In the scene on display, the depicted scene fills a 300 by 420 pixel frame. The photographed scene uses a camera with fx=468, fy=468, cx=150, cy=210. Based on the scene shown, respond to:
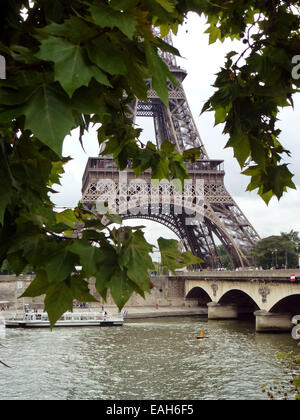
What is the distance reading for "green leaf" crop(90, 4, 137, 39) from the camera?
4.41 feet

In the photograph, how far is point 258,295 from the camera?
36281 millimetres

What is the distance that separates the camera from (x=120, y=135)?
282 cm

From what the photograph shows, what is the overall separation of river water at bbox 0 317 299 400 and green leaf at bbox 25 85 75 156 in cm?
1613

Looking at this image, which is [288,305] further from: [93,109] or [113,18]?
[113,18]

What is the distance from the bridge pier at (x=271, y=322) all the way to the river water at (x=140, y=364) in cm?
103

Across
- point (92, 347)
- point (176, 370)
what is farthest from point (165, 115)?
point (176, 370)

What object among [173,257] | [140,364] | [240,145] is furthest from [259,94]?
[140,364]

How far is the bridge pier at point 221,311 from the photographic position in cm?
4444

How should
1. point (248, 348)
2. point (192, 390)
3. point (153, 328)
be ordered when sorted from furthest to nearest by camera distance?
point (153, 328), point (248, 348), point (192, 390)

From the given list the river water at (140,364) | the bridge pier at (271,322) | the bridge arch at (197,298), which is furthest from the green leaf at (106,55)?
the bridge arch at (197,298)

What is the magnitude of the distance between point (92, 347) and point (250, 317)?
23.2 metres

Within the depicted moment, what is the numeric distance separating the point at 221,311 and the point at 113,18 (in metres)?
45.0

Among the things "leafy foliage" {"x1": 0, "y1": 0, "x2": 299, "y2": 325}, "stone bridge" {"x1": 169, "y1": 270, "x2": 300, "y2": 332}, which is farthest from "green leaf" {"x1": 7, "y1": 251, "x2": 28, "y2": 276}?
"stone bridge" {"x1": 169, "y1": 270, "x2": 300, "y2": 332}

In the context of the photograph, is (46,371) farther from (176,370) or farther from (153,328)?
(153,328)
